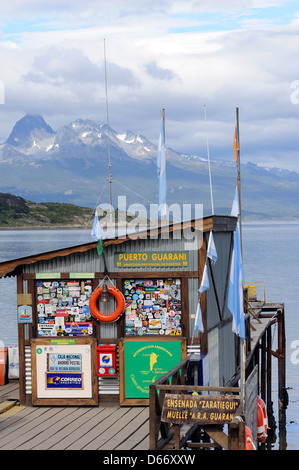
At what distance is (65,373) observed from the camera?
15852 mm

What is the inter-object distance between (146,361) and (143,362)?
70 millimetres

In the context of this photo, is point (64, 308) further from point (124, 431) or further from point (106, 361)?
point (124, 431)

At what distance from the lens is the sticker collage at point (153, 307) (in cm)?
1580

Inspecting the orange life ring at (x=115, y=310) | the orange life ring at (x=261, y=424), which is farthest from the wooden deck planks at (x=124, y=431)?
the orange life ring at (x=261, y=424)

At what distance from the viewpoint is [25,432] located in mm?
13789

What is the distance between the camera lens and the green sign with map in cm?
1560

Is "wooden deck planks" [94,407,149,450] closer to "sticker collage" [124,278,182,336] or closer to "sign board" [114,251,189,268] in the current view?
"sticker collage" [124,278,182,336]

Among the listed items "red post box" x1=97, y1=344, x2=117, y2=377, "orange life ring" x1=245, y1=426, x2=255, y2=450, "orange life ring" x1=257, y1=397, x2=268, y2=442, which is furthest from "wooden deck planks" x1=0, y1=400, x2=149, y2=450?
"orange life ring" x1=257, y1=397, x2=268, y2=442

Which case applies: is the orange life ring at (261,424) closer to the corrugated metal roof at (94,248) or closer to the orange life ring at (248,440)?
the orange life ring at (248,440)

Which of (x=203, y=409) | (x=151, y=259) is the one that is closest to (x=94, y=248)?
(x=151, y=259)

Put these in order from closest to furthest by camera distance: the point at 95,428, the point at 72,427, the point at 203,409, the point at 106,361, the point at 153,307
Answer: the point at 203,409, the point at 95,428, the point at 72,427, the point at 106,361, the point at 153,307
